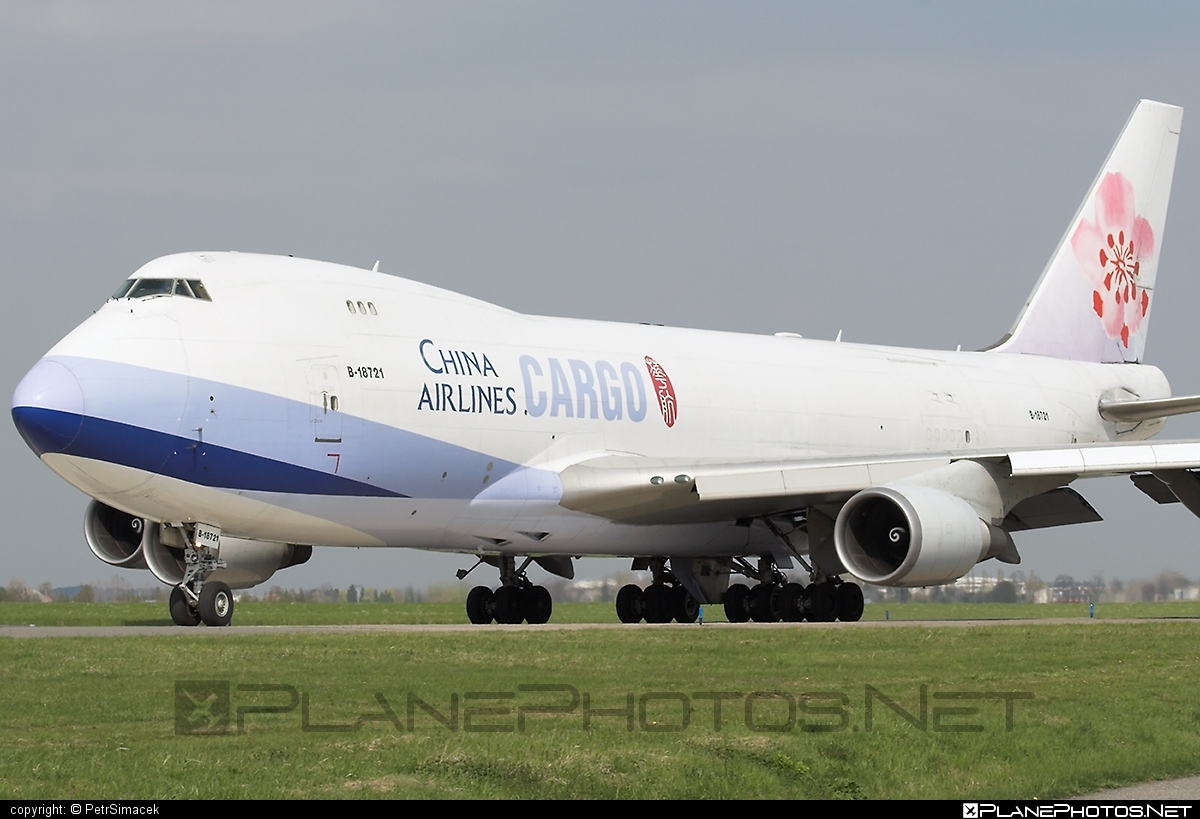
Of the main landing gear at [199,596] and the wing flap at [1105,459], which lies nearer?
the main landing gear at [199,596]

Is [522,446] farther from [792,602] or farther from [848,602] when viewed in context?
[848,602]

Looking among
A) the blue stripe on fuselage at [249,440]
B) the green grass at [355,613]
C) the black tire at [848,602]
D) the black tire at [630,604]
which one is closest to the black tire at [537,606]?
the green grass at [355,613]

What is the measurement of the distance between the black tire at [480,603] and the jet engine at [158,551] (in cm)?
297

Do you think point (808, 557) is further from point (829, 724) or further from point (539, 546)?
point (829, 724)

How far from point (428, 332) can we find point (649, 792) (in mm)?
13327

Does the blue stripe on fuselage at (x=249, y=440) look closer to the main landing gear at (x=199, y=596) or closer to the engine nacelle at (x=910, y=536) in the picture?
the main landing gear at (x=199, y=596)

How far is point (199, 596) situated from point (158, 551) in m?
3.21

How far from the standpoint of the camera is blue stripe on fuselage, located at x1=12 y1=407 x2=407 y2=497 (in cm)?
1855

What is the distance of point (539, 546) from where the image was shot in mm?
23781

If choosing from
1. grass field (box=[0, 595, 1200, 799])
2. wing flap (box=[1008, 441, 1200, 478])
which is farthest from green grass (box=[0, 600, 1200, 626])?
grass field (box=[0, 595, 1200, 799])

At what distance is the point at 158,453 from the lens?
18.9 metres

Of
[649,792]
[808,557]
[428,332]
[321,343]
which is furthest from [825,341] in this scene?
[649,792]

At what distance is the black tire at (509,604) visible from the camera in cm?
2605

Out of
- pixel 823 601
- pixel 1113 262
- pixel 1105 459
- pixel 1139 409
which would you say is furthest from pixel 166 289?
pixel 1113 262
